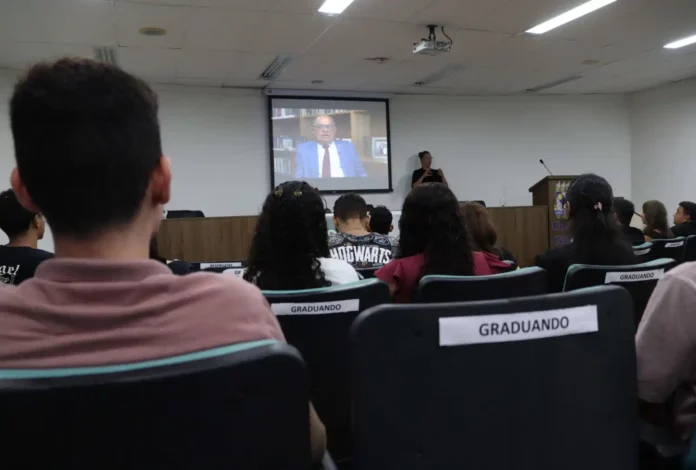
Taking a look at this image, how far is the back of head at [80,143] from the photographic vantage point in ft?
2.31

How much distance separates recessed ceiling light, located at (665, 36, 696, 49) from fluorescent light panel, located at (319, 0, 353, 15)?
4.31m

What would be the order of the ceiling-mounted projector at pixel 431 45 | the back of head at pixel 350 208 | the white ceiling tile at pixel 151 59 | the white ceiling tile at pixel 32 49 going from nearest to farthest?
the back of head at pixel 350 208 < the ceiling-mounted projector at pixel 431 45 < the white ceiling tile at pixel 32 49 < the white ceiling tile at pixel 151 59

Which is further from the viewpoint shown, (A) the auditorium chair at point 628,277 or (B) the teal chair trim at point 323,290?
(A) the auditorium chair at point 628,277

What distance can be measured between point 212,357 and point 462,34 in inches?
227

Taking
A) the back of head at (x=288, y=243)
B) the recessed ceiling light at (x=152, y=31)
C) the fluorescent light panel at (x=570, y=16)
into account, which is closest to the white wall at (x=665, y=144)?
the fluorescent light panel at (x=570, y=16)

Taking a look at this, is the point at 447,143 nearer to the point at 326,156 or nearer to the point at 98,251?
the point at 326,156

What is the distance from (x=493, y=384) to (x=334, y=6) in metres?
4.55

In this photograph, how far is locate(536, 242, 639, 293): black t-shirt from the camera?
2.35m

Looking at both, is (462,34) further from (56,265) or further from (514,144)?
(56,265)

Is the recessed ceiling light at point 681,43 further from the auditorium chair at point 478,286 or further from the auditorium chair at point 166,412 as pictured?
the auditorium chair at point 166,412

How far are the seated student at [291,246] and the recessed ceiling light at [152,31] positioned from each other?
395 centimetres

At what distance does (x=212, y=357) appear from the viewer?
0.62 metres

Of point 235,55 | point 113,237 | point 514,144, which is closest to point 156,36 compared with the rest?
point 235,55

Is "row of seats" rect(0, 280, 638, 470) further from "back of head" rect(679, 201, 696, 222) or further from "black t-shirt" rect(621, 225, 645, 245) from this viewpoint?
"back of head" rect(679, 201, 696, 222)
